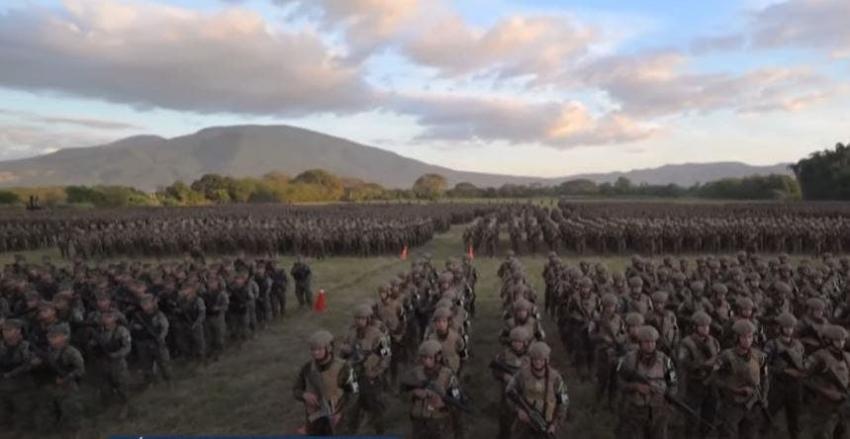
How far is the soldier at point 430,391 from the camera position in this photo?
7.54m

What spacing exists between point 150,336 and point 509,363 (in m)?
6.73

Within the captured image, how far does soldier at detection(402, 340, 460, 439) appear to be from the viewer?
754cm

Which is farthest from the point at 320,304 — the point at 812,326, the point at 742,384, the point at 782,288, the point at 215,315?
the point at 742,384

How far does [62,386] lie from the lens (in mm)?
10023

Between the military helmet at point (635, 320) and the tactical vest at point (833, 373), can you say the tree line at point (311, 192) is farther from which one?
the tactical vest at point (833, 373)

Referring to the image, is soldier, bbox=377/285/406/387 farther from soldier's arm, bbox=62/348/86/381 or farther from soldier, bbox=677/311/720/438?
soldier, bbox=677/311/720/438

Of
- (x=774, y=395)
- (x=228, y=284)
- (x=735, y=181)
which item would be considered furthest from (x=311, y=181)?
(x=774, y=395)

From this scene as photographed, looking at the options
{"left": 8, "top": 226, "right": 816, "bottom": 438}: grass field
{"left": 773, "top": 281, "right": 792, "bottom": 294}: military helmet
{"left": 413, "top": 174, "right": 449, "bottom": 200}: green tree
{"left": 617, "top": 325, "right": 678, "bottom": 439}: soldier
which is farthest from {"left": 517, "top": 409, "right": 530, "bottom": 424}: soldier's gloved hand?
{"left": 413, "top": 174, "right": 449, "bottom": 200}: green tree

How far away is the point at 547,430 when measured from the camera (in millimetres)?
7188

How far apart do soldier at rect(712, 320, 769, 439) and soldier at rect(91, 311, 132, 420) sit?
322 inches

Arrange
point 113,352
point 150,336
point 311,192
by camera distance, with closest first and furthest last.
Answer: point 113,352, point 150,336, point 311,192

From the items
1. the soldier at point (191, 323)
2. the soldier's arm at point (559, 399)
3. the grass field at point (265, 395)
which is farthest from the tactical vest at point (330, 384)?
the soldier at point (191, 323)

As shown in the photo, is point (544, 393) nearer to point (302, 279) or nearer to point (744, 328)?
point (744, 328)

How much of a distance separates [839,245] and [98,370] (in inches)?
1251
